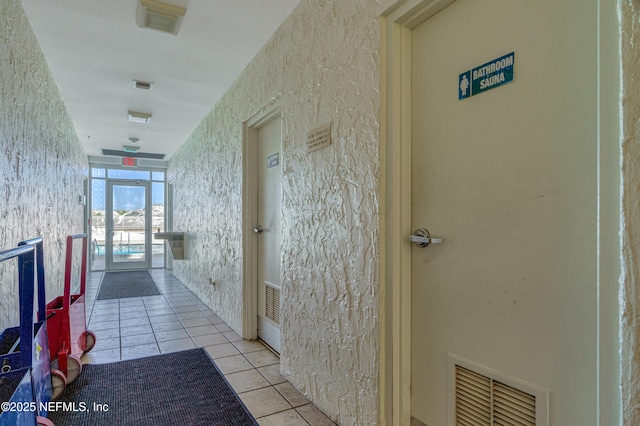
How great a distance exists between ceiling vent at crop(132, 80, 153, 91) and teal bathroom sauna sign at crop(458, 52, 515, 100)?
330 cm

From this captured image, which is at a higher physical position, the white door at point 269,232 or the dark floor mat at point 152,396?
the white door at point 269,232

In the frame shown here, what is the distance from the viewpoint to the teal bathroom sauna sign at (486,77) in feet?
3.90

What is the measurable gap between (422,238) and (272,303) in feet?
6.16

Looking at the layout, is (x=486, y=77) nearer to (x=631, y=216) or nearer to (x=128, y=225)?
(x=631, y=216)

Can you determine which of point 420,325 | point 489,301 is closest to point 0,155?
point 420,325

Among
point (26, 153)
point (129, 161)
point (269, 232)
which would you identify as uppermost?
point (129, 161)

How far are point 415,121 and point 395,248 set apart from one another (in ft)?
1.83

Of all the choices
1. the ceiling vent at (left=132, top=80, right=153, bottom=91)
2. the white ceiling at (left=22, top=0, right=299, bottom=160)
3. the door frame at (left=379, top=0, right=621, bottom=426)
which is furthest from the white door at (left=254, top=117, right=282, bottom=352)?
the door frame at (left=379, top=0, right=621, bottom=426)

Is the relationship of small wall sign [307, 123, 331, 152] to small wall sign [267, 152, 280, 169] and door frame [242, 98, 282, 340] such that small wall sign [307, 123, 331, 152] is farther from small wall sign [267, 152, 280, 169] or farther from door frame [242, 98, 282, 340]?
door frame [242, 98, 282, 340]

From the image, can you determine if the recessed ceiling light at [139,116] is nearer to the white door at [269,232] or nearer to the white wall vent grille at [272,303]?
the white door at [269,232]

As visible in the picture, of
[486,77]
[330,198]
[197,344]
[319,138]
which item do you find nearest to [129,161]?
[197,344]

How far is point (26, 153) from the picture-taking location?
100 inches

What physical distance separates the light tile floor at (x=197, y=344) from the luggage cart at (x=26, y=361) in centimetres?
99

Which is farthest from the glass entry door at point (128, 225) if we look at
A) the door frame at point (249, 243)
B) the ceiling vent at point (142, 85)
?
the door frame at point (249, 243)
